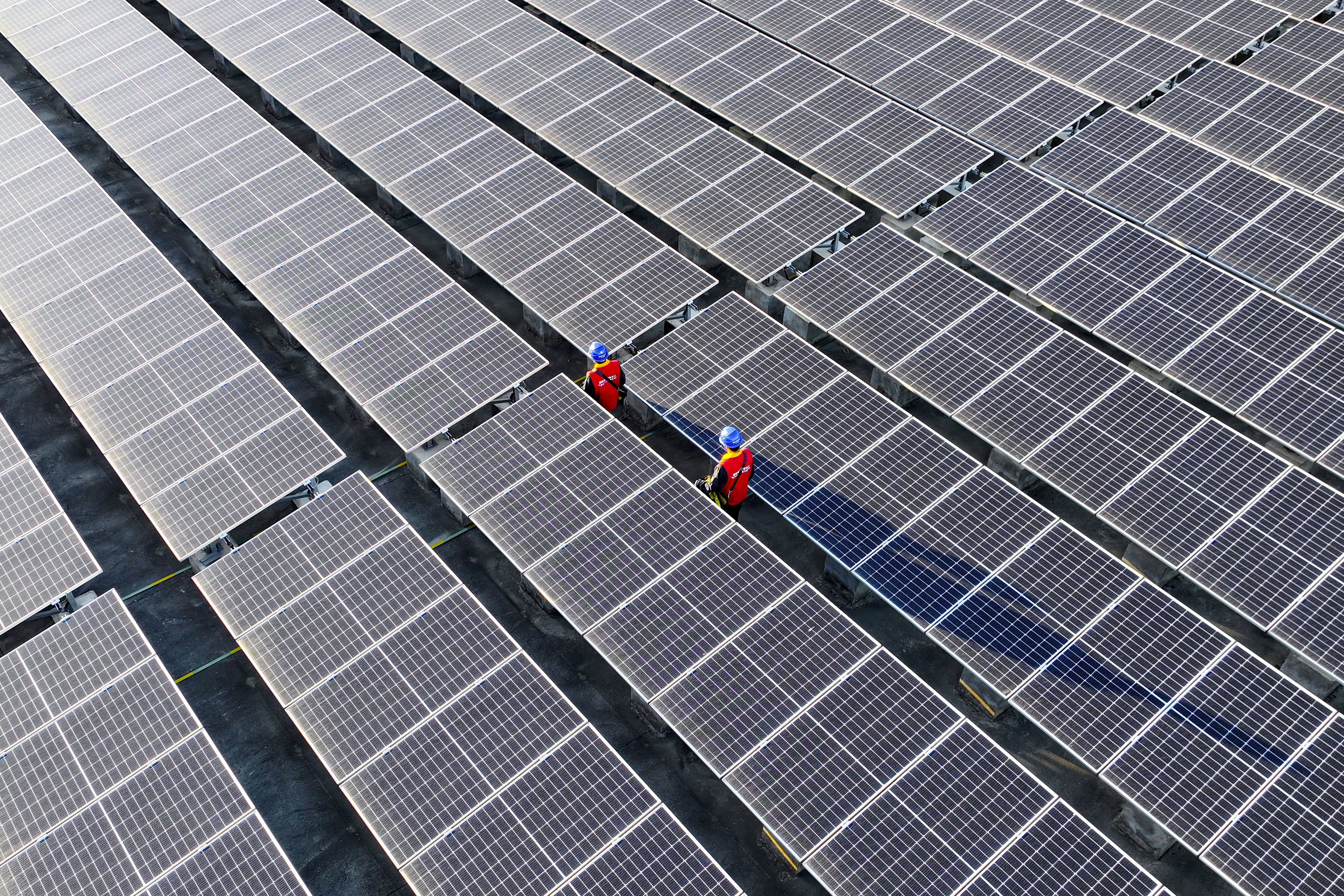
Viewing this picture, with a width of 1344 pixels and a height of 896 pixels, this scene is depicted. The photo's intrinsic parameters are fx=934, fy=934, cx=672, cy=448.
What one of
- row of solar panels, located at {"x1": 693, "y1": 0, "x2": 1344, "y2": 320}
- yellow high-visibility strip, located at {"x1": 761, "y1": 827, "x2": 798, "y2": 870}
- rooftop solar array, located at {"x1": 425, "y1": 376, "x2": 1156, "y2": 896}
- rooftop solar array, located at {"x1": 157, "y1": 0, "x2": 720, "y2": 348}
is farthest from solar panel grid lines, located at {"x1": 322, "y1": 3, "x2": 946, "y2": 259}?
yellow high-visibility strip, located at {"x1": 761, "y1": 827, "x2": 798, "y2": 870}

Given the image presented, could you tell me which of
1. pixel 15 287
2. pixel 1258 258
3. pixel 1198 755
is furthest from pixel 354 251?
pixel 1258 258

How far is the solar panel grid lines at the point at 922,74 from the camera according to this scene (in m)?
24.9

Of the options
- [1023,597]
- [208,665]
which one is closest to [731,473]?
[1023,597]

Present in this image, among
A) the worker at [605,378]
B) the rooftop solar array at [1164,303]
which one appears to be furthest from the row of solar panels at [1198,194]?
the worker at [605,378]

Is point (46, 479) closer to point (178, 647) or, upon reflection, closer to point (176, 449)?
point (176, 449)

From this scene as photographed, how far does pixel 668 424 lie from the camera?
786 inches

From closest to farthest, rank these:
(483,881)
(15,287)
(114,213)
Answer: (483,881)
(15,287)
(114,213)

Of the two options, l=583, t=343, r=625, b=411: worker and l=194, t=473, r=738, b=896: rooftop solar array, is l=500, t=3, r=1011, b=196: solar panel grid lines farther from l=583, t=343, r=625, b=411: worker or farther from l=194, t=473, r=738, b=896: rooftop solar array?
l=194, t=473, r=738, b=896: rooftop solar array

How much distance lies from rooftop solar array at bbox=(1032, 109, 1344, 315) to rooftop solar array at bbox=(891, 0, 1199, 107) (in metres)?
2.06

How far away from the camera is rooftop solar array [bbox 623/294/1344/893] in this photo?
1384 cm

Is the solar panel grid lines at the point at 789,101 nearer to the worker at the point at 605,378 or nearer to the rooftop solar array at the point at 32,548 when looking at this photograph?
the worker at the point at 605,378

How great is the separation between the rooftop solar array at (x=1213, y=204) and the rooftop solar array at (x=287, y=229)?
15057 mm

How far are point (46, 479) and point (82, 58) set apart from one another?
14.8m

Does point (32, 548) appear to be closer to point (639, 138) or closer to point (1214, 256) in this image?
point (639, 138)
